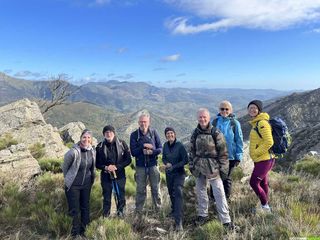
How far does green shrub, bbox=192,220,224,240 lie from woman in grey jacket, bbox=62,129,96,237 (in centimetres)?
257

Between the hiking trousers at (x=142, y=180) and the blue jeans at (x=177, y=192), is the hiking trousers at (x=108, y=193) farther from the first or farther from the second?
the blue jeans at (x=177, y=192)

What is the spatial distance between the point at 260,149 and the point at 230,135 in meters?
0.77

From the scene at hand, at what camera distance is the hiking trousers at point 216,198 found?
6410 millimetres

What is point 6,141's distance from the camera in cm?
1428

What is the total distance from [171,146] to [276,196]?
103 inches

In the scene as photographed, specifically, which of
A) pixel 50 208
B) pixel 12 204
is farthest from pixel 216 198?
pixel 12 204

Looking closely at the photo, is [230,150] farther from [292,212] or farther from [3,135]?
[3,135]

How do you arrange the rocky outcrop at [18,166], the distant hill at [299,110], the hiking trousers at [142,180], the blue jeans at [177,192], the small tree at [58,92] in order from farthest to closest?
the distant hill at [299,110] < the small tree at [58,92] < the rocky outcrop at [18,166] < the hiking trousers at [142,180] < the blue jeans at [177,192]

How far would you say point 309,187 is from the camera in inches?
308

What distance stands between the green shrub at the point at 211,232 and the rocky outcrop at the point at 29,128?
954 centimetres

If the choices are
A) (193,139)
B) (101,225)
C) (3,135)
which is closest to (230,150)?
(193,139)

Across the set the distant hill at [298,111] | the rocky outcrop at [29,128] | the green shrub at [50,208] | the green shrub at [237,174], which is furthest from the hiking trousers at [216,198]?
the distant hill at [298,111]

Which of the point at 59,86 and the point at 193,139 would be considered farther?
the point at 59,86

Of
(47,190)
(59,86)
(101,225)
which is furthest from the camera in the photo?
(59,86)
